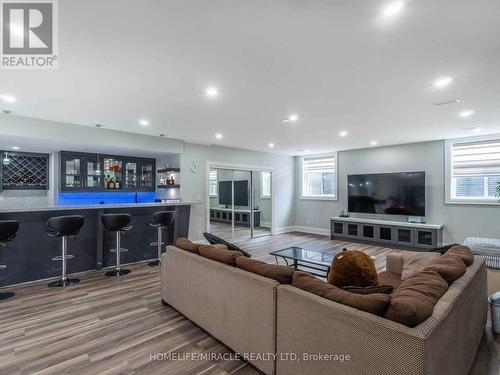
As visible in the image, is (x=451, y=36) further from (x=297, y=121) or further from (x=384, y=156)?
(x=384, y=156)

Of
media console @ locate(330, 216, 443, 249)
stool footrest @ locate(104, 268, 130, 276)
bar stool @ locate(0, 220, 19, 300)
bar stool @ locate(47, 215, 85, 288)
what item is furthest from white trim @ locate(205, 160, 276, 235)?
bar stool @ locate(0, 220, 19, 300)

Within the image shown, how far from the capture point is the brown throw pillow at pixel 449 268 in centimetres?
190

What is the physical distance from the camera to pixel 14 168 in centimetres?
569

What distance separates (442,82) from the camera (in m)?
2.87

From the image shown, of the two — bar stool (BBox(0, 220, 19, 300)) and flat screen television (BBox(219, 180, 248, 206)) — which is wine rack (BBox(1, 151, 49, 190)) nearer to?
bar stool (BBox(0, 220, 19, 300))

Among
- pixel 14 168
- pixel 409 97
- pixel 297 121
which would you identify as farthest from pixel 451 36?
pixel 14 168

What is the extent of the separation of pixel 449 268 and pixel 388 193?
513 cm

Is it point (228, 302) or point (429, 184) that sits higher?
point (429, 184)

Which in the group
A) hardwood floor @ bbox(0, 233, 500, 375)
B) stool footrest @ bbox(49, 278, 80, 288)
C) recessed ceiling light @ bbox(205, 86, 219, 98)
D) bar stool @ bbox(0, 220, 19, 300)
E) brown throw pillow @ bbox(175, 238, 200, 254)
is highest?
recessed ceiling light @ bbox(205, 86, 219, 98)

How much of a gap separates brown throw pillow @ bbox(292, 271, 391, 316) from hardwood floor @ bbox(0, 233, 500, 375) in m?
0.87

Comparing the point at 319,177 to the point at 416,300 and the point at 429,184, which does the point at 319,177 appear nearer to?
the point at 429,184

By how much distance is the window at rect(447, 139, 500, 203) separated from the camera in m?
5.50

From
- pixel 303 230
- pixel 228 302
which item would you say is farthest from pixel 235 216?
pixel 228 302

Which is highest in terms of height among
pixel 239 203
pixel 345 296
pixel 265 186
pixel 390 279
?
pixel 265 186
